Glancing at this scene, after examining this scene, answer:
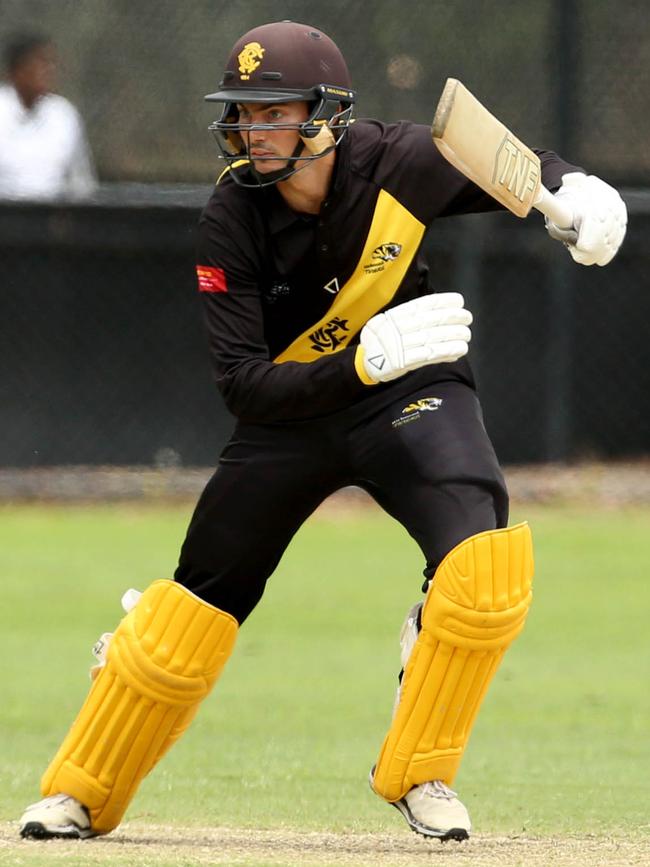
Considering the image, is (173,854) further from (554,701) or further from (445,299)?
(554,701)

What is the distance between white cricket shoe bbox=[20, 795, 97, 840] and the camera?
15.2ft

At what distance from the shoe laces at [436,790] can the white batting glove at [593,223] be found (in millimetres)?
1220

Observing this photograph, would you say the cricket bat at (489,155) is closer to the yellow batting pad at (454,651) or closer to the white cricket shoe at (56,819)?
the yellow batting pad at (454,651)

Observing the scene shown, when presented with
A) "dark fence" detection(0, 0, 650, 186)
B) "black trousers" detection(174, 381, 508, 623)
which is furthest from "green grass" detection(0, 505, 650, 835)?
"dark fence" detection(0, 0, 650, 186)

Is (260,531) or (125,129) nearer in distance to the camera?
(260,531)

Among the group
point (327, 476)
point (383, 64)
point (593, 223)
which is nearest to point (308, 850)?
point (327, 476)

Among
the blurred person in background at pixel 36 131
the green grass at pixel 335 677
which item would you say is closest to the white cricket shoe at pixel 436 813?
the green grass at pixel 335 677

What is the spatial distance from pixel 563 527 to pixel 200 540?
5770 millimetres

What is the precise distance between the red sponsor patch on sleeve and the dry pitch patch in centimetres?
128

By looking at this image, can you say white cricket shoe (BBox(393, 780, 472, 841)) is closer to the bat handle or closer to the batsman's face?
the bat handle

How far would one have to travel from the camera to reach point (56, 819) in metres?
4.66

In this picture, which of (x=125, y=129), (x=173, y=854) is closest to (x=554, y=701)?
(x=173, y=854)

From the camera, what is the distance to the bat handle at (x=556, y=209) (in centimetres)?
452

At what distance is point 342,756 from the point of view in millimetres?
6016
